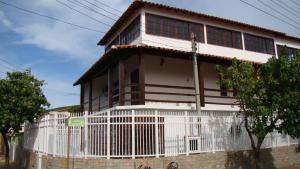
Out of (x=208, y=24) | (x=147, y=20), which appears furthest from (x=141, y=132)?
(x=208, y=24)

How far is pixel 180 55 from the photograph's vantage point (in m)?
15.5

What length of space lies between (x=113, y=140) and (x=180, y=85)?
22.4 ft

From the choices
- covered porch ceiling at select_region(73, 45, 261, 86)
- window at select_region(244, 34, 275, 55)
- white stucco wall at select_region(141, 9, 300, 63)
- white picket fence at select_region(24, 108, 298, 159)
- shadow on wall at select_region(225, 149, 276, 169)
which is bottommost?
shadow on wall at select_region(225, 149, 276, 169)

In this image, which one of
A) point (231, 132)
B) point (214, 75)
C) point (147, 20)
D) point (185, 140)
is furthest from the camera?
point (214, 75)

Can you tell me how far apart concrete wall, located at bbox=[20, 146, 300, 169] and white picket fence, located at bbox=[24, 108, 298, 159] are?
26 centimetres

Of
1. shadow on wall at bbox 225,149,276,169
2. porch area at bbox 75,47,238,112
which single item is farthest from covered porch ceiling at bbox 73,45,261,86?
shadow on wall at bbox 225,149,276,169

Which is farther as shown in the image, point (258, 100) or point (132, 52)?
point (132, 52)

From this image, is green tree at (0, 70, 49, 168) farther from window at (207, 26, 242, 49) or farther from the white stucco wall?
window at (207, 26, 242, 49)

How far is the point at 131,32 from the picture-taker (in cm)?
1834

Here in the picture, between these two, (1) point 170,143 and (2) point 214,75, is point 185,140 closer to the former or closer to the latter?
(1) point 170,143

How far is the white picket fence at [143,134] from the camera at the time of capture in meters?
11.4

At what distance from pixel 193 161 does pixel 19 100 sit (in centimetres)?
924

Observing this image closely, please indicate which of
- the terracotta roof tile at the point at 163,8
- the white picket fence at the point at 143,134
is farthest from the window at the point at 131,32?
the white picket fence at the point at 143,134

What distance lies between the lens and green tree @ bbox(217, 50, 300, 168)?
11.5 metres
